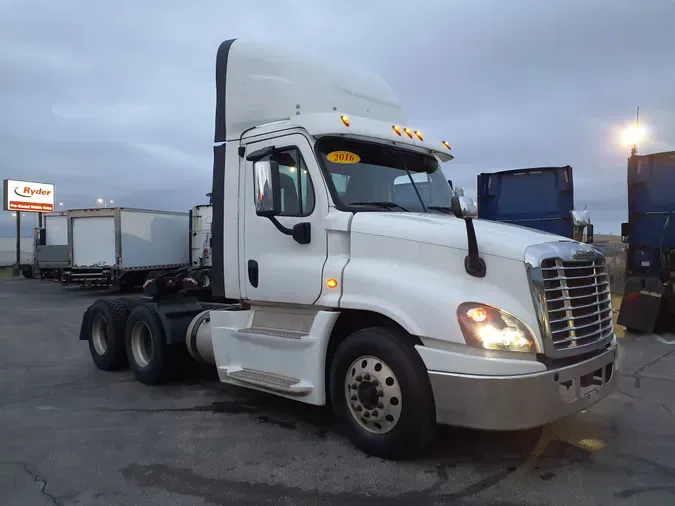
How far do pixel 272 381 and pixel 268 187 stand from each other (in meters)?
1.76

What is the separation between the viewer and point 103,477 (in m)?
4.16

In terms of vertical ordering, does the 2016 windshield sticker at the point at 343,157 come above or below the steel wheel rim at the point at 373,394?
above

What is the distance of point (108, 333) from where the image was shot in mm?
7625

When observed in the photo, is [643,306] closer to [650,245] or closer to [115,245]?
[650,245]

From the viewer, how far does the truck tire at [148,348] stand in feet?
22.0

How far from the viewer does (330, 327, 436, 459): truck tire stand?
13.3 feet

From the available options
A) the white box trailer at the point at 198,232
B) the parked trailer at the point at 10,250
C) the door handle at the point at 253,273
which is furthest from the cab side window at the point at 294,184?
the parked trailer at the point at 10,250

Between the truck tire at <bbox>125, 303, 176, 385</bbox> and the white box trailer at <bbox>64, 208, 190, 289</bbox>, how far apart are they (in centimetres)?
1471

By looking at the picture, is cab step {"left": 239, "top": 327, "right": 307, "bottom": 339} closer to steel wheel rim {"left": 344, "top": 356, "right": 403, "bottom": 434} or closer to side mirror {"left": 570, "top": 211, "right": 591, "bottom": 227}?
steel wheel rim {"left": 344, "top": 356, "right": 403, "bottom": 434}

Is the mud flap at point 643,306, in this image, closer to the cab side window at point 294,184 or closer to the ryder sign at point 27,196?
the cab side window at point 294,184

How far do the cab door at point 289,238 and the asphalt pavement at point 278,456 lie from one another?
4.24ft

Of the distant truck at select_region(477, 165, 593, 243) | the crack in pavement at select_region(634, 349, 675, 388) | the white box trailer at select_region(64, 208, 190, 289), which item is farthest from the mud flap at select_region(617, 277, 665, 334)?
the white box trailer at select_region(64, 208, 190, 289)

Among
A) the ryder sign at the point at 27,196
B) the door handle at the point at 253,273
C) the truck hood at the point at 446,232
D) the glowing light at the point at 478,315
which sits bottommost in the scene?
the glowing light at the point at 478,315

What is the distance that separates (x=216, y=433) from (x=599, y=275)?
11.8ft
